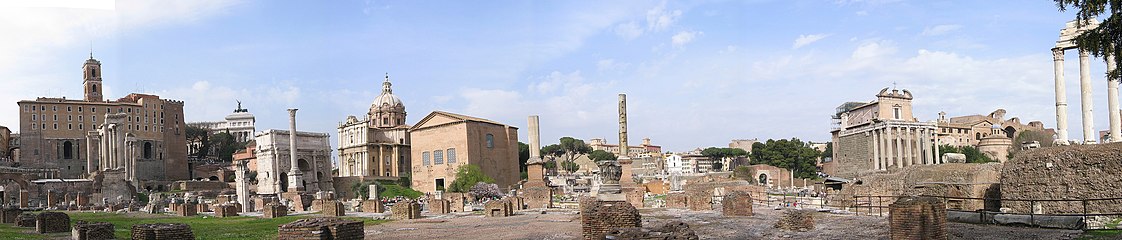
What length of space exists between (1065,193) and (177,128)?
8466 centimetres

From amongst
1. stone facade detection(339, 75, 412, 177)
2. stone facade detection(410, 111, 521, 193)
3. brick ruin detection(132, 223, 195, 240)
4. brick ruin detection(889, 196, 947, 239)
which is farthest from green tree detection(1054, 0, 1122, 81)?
stone facade detection(339, 75, 412, 177)

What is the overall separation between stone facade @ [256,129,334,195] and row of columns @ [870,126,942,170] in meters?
41.0

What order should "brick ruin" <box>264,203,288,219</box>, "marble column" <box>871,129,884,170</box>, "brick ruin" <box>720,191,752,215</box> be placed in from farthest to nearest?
"marble column" <box>871,129,884,170</box> < "brick ruin" <box>264,203,288,219</box> < "brick ruin" <box>720,191,752,215</box>

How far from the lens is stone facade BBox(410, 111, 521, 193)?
6819cm

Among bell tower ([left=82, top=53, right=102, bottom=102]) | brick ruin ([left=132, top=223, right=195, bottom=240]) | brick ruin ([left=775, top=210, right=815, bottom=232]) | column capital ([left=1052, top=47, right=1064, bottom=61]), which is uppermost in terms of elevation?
bell tower ([left=82, top=53, right=102, bottom=102])

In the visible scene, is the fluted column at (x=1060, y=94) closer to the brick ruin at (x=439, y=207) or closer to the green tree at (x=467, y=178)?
the brick ruin at (x=439, y=207)

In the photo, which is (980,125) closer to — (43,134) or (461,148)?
(461,148)

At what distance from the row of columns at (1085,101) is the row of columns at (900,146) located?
36.9 meters

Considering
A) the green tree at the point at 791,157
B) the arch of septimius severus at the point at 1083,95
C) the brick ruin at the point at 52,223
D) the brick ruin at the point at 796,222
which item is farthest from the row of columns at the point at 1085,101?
the green tree at the point at 791,157

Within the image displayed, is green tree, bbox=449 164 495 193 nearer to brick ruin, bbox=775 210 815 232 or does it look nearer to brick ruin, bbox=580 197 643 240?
brick ruin, bbox=775 210 815 232

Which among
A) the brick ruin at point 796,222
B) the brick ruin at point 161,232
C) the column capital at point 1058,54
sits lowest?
the brick ruin at point 796,222

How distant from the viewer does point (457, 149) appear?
68188mm

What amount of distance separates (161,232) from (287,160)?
5682 centimetres

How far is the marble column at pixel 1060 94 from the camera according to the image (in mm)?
31828
